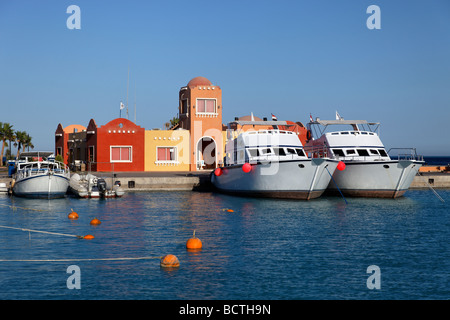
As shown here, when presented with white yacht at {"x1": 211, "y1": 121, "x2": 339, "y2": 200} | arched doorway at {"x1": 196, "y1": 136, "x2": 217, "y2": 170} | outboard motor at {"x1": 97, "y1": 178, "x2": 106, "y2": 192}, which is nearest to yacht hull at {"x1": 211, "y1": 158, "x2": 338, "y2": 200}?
white yacht at {"x1": 211, "y1": 121, "x2": 339, "y2": 200}

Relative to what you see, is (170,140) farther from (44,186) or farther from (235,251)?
(235,251)

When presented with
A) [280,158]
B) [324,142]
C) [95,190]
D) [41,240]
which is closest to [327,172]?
[280,158]

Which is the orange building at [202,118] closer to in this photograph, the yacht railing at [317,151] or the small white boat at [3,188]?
the yacht railing at [317,151]

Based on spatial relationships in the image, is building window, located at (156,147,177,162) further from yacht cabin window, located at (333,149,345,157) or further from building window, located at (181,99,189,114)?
yacht cabin window, located at (333,149,345,157)

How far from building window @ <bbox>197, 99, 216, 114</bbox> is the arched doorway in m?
2.85

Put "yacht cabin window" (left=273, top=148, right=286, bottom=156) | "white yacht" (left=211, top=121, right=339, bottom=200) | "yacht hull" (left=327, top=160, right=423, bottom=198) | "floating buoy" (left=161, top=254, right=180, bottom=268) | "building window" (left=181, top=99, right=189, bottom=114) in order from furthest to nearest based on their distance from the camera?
"building window" (left=181, top=99, right=189, bottom=114) < "yacht cabin window" (left=273, top=148, right=286, bottom=156) < "yacht hull" (left=327, top=160, right=423, bottom=198) < "white yacht" (left=211, top=121, right=339, bottom=200) < "floating buoy" (left=161, top=254, right=180, bottom=268)

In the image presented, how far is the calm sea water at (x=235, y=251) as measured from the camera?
14.1 metres

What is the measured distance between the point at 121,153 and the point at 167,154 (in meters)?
4.58

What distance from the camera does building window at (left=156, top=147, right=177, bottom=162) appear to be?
53.4 meters

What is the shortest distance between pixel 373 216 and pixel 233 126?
19.0 meters

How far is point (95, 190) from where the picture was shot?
1467 inches

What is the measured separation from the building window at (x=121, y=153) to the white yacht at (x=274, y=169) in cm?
1529

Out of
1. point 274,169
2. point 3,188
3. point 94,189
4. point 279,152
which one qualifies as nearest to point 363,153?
point 279,152

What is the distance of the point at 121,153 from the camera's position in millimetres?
52062
